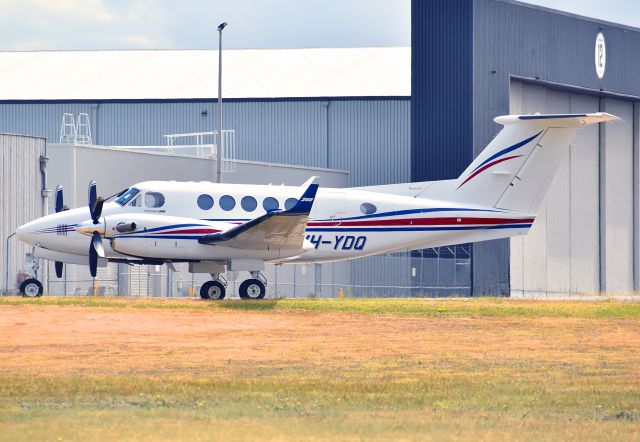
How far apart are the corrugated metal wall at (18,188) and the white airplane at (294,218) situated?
11.2m

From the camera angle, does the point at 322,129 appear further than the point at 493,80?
Yes

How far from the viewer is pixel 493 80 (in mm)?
55000

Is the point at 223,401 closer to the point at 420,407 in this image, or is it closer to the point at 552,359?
the point at 420,407

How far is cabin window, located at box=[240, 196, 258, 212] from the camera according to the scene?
3569cm

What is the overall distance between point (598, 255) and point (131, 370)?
44.3 metres

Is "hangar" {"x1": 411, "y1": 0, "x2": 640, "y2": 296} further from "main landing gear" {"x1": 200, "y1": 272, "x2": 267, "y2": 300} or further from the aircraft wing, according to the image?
the aircraft wing

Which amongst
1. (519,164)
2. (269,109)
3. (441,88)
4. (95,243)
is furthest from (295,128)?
(95,243)

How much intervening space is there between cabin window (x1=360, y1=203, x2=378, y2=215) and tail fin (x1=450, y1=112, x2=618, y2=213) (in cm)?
263

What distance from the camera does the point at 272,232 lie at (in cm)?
3391

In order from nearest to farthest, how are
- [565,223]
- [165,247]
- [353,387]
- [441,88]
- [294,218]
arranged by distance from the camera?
1. [353,387]
2. [294,218]
3. [165,247]
4. [441,88]
5. [565,223]

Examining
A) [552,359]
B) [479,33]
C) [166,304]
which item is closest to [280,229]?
[166,304]

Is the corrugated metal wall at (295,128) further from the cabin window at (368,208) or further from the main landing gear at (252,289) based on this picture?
the main landing gear at (252,289)

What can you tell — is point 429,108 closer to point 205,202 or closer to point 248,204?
point 248,204

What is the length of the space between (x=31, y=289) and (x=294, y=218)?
8.04 m
